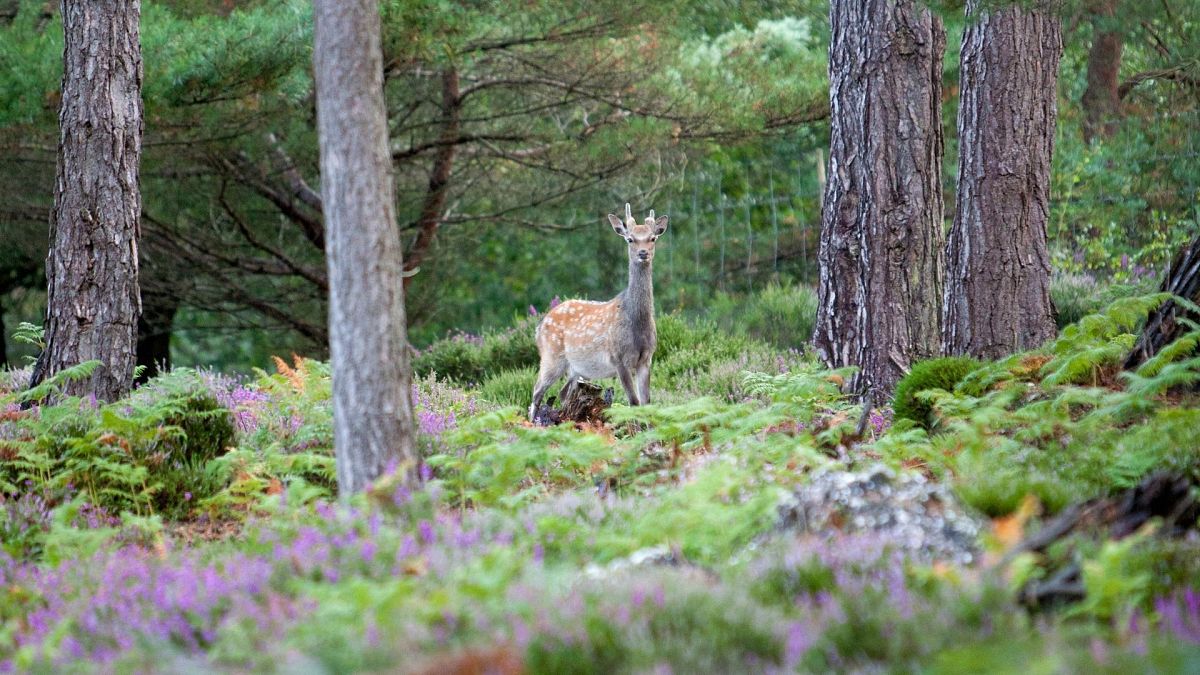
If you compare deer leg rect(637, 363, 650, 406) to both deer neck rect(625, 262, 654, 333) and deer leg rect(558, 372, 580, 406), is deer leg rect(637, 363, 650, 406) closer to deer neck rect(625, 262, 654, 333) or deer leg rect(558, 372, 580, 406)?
deer neck rect(625, 262, 654, 333)

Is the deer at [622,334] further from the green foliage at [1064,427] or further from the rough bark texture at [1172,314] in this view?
the rough bark texture at [1172,314]

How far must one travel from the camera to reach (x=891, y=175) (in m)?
9.52

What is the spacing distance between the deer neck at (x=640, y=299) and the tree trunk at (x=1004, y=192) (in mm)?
2692

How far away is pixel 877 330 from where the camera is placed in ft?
31.5

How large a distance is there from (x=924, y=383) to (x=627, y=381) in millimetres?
3925

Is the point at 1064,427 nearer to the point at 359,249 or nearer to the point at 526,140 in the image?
the point at 359,249

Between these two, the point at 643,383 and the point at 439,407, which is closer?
the point at 439,407

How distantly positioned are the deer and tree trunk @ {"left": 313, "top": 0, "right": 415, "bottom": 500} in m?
6.00

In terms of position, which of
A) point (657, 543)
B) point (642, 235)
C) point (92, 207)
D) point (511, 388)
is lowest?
point (511, 388)

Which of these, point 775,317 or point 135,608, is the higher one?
point 775,317

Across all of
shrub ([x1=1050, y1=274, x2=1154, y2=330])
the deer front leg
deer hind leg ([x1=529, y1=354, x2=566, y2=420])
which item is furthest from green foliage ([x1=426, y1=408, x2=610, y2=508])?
shrub ([x1=1050, y1=274, x2=1154, y2=330])

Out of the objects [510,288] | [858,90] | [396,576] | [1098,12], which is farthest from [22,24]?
[510,288]

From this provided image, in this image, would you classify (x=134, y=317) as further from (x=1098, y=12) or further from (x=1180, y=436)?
(x=1098, y=12)

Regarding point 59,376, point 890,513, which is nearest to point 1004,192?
point 890,513
